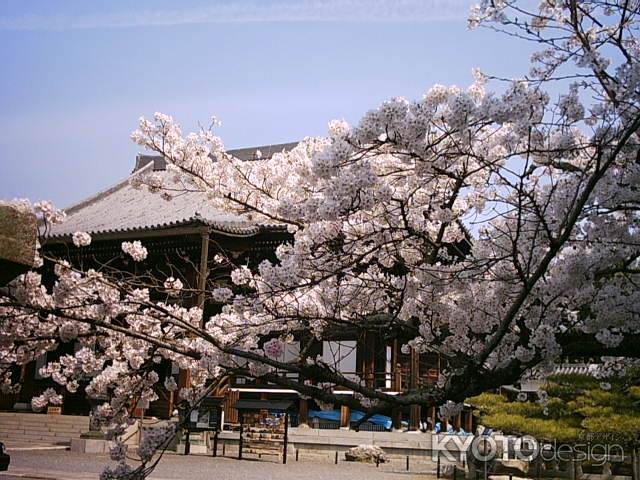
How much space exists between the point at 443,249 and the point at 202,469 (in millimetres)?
9399

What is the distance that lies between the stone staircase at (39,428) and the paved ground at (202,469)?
5.52 ft

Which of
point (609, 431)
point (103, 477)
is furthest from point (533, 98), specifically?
point (609, 431)

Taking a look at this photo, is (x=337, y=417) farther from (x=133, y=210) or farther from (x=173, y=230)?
(x=133, y=210)

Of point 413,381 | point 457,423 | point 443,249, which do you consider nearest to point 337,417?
point 413,381

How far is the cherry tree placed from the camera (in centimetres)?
416

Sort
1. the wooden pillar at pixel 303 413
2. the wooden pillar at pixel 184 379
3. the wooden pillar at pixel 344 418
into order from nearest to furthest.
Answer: the wooden pillar at pixel 184 379
the wooden pillar at pixel 344 418
the wooden pillar at pixel 303 413

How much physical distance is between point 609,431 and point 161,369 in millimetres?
13082

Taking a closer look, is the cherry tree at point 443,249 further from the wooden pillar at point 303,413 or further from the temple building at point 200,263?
the wooden pillar at point 303,413

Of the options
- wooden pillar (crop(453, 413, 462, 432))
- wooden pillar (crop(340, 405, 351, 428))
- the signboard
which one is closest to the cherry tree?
Answer: the signboard

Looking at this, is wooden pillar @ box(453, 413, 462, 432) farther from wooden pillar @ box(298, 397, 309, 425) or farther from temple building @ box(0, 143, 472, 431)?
wooden pillar @ box(298, 397, 309, 425)

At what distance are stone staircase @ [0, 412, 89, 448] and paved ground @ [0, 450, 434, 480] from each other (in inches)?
66.2

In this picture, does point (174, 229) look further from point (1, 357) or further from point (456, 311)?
point (456, 311)

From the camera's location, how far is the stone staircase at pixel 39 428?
1764 cm

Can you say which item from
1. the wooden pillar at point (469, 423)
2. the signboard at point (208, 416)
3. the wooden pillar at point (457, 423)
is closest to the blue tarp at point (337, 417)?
the signboard at point (208, 416)
